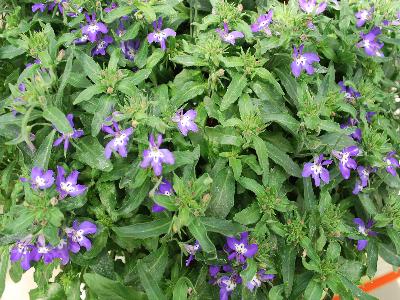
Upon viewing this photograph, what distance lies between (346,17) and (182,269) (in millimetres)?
1040

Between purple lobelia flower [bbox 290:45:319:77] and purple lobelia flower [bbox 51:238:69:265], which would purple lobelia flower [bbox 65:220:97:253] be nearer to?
purple lobelia flower [bbox 51:238:69:265]

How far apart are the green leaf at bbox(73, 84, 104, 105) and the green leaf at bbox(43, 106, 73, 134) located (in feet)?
0.23

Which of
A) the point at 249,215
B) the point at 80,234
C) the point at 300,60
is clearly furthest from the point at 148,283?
the point at 300,60

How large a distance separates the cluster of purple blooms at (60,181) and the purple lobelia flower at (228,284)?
19.2 inches

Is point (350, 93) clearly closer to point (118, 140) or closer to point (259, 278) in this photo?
point (259, 278)

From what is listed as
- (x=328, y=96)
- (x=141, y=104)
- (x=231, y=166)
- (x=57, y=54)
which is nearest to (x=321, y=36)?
(x=328, y=96)

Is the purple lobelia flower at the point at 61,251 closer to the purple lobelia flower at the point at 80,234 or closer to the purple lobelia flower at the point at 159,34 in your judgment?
the purple lobelia flower at the point at 80,234

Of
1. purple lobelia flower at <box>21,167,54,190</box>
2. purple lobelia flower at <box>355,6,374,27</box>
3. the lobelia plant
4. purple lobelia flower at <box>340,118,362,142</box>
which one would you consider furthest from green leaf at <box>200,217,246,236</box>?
purple lobelia flower at <box>355,6,374,27</box>

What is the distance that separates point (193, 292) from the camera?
1311mm

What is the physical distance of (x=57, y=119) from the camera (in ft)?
3.88

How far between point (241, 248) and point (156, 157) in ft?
1.20

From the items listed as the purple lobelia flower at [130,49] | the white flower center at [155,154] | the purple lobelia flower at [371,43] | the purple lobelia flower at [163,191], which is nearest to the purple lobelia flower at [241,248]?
the purple lobelia flower at [163,191]

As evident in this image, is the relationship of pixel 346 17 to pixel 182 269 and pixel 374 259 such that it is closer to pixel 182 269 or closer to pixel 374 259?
pixel 374 259

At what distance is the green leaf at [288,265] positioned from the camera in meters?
1.32
